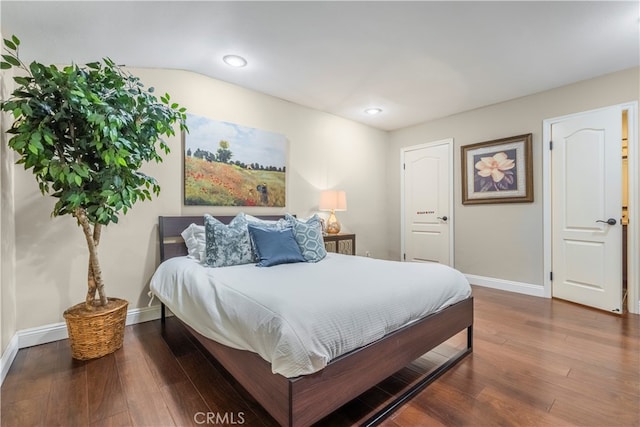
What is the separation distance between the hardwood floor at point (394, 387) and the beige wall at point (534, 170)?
136 centimetres

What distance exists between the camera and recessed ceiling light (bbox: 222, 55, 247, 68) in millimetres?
2713

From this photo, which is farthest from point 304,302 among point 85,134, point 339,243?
point 339,243

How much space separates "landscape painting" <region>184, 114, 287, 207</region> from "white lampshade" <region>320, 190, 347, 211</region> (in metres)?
0.54

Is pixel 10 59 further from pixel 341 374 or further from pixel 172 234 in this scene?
pixel 341 374

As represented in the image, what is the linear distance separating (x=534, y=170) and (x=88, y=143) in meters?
4.45

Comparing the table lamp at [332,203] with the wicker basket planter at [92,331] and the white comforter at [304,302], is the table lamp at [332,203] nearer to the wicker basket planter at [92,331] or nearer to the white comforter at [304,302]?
the white comforter at [304,302]

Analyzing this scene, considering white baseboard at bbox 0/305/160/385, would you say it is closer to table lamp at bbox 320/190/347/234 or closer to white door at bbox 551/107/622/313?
table lamp at bbox 320/190/347/234

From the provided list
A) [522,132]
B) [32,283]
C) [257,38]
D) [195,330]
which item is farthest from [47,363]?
[522,132]

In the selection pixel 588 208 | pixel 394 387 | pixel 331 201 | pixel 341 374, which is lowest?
pixel 394 387

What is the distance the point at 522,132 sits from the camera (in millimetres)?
3727

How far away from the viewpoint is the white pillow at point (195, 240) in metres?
2.62

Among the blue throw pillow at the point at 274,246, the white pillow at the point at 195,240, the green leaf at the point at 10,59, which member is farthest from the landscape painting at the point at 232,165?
the green leaf at the point at 10,59

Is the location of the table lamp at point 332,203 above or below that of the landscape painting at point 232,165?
below

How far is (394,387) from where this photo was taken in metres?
1.76
